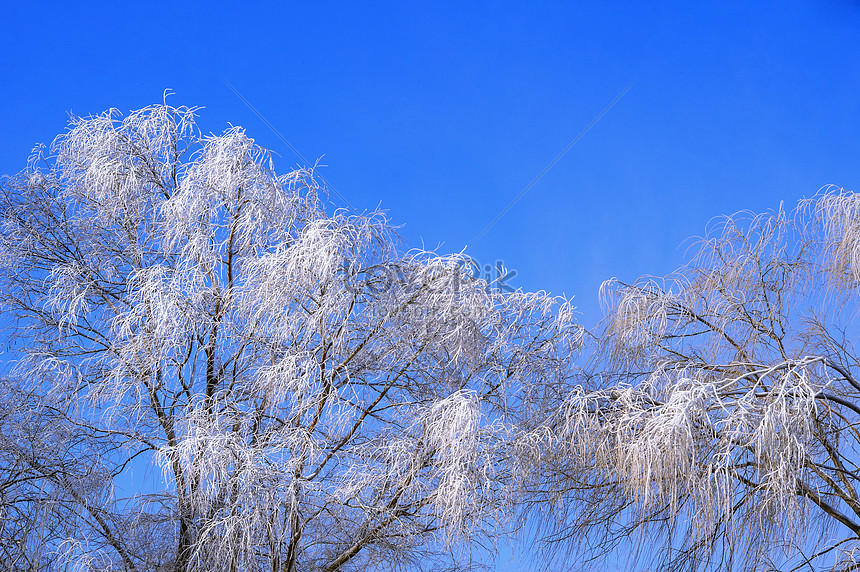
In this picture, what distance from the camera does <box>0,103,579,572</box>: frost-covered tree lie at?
4.79m

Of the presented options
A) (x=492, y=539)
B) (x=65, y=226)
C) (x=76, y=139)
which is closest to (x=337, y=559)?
(x=492, y=539)

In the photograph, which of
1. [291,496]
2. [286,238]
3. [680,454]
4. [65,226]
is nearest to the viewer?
[680,454]

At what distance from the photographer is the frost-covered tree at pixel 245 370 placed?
4.79m

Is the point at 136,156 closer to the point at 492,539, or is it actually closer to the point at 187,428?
the point at 187,428

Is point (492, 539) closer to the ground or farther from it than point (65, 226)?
closer to the ground

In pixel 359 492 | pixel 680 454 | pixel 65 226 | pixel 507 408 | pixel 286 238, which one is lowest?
pixel 680 454

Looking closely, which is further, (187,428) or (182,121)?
(182,121)

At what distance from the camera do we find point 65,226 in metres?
6.57

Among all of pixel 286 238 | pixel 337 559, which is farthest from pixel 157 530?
pixel 286 238

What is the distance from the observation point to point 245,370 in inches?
230

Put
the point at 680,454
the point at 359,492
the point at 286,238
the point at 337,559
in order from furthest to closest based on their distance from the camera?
the point at 286,238 < the point at 337,559 < the point at 359,492 < the point at 680,454

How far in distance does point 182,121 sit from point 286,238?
1673mm

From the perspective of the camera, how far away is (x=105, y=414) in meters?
5.60

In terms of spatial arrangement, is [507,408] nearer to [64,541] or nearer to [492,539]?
[492,539]
